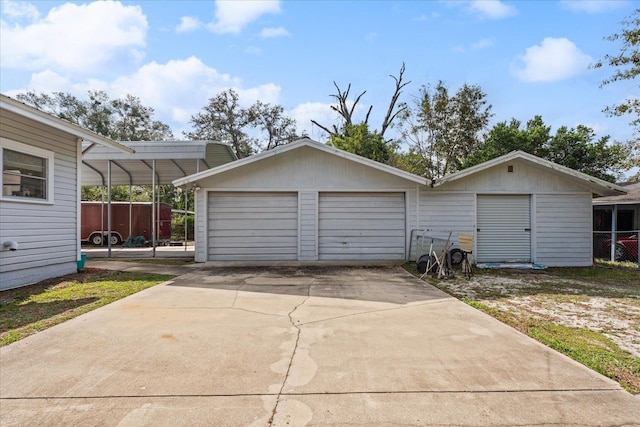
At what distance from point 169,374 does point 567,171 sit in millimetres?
10873

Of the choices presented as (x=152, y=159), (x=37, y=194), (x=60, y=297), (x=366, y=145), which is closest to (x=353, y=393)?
(x=60, y=297)

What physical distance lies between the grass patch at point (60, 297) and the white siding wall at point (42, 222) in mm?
315

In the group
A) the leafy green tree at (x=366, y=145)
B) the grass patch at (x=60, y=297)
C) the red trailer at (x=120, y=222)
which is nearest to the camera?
Answer: the grass patch at (x=60, y=297)

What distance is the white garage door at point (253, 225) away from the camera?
411 inches

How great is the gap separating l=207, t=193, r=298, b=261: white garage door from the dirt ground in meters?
4.80

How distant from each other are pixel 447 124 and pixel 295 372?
22348 mm

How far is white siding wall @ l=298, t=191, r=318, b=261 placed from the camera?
10.4 metres

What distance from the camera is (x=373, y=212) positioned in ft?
34.7

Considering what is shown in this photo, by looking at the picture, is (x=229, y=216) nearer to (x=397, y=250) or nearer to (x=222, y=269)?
(x=222, y=269)

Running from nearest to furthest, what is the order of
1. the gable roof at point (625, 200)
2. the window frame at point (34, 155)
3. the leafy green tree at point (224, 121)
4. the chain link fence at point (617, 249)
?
the window frame at point (34, 155) → the chain link fence at point (617, 249) → the gable roof at point (625, 200) → the leafy green tree at point (224, 121)

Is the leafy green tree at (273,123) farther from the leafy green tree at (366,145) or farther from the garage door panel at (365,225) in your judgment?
the garage door panel at (365,225)

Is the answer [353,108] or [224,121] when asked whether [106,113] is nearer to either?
[224,121]

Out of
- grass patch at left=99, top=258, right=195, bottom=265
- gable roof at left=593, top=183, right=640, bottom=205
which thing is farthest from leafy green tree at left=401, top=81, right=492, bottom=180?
grass patch at left=99, top=258, right=195, bottom=265

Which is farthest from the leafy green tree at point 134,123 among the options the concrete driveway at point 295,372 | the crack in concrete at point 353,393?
the crack in concrete at point 353,393
